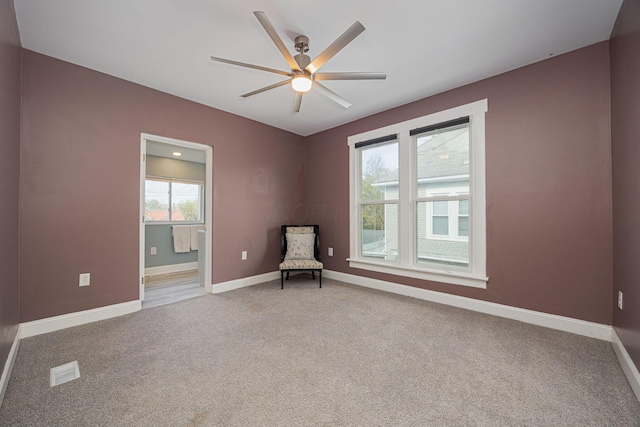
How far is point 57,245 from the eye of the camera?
8.21 ft

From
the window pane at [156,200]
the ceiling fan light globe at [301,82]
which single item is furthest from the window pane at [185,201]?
the ceiling fan light globe at [301,82]

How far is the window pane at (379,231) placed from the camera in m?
3.80

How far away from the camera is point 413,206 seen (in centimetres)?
354

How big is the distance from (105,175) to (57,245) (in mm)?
793

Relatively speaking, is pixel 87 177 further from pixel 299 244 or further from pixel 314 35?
pixel 299 244

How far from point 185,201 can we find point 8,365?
414 cm

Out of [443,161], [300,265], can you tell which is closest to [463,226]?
[443,161]

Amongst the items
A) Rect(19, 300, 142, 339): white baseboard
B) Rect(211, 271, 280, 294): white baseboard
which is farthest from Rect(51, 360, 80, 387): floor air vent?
Rect(211, 271, 280, 294): white baseboard

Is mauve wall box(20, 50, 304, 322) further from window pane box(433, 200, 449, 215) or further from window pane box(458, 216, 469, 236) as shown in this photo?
window pane box(458, 216, 469, 236)

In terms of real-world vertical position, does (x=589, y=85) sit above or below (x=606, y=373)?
above

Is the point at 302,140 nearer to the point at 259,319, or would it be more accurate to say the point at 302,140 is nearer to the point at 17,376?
the point at 259,319

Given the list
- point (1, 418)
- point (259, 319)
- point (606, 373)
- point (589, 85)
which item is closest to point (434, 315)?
point (606, 373)

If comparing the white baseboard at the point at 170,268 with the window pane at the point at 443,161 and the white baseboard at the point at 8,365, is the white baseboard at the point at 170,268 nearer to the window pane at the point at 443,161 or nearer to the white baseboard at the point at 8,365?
the white baseboard at the point at 8,365

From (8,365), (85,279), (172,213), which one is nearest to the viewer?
(8,365)
